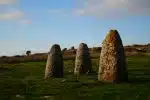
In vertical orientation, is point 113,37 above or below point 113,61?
above

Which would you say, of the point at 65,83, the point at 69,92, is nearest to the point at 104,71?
the point at 65,83

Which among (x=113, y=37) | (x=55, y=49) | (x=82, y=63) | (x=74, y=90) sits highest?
(x=113, y=37)

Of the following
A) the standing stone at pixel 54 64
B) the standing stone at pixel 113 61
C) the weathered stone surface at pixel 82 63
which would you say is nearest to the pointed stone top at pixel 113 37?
the standing stone at pixel 113 61

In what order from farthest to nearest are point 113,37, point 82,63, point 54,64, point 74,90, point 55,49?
1. point 82,63
2. point 55,49
3. point 54,64
4. point 113,37
5. point 74,90

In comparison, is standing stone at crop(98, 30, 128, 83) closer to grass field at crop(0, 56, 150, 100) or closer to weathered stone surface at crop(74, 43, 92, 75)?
grass field at crop(0, 56, 150, 100)

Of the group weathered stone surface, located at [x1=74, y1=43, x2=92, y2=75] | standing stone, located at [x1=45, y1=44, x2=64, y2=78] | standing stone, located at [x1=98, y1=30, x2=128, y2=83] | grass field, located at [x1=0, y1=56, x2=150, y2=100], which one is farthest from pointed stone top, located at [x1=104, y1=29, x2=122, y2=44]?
weathered stone surface, located at [x1=74, y1=43, x2=92, y2=75]

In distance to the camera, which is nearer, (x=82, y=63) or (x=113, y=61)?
(x=113, y=61)

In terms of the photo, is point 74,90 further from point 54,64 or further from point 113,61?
point 54,64

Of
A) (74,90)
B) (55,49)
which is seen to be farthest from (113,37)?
(55,49)

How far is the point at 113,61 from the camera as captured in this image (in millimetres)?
40438

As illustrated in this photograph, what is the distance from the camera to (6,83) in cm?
4341

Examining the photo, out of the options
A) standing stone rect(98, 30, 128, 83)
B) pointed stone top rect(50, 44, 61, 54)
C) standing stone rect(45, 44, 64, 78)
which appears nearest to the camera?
standing stone rect(98, 30, 128, 83)

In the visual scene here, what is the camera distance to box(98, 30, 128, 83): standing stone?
40.2m

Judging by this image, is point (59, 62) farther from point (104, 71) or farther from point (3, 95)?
point (3, 95)
